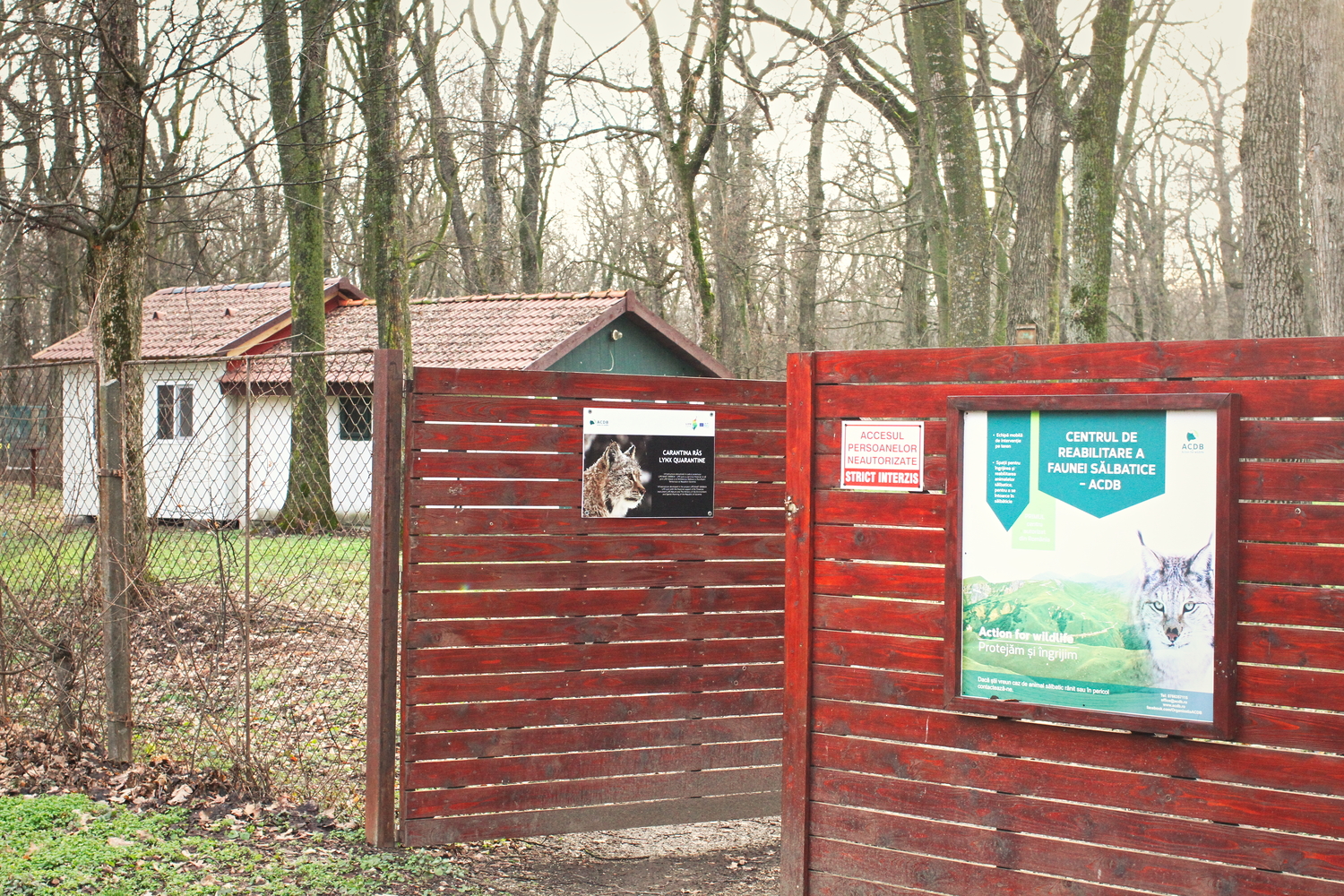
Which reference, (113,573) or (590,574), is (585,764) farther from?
(113,573)

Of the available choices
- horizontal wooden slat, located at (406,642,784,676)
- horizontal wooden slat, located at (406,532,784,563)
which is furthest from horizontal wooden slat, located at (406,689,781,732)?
horizontal wooden slat, located at (406,532,784,563)

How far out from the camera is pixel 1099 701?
382 cm

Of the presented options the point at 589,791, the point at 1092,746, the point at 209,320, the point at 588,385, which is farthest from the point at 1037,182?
the point at 209,320

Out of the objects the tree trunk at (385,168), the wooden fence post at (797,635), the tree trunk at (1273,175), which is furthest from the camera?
the tree trunk at (385,168)

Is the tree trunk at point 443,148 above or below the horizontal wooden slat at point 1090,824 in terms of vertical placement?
above

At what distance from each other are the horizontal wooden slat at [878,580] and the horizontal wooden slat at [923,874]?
866 mm

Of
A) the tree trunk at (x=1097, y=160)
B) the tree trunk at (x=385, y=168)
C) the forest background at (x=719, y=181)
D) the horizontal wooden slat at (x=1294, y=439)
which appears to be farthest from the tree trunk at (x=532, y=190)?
the horizontal wooden slat at (x=1294, y=439)

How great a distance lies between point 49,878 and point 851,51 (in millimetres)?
14194

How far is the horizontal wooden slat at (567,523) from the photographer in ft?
17.2

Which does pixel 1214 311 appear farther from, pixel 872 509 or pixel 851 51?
pixel 872 509

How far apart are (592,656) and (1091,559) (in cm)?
250

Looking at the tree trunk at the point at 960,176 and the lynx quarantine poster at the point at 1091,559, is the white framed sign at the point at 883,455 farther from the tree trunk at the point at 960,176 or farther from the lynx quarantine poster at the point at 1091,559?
the tree trunk at the point at 960,176

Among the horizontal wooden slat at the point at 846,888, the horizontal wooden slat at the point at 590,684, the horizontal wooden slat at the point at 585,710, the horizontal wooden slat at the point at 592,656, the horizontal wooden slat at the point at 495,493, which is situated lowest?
the horizontal wooden slat at the point at 846,888

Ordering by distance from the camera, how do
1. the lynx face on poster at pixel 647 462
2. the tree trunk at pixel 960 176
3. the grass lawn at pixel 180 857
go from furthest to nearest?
the tree trunk at pixel 960 176
the lynx face on poster at pixel 647 462
the grass lawn at pixel 180 857
